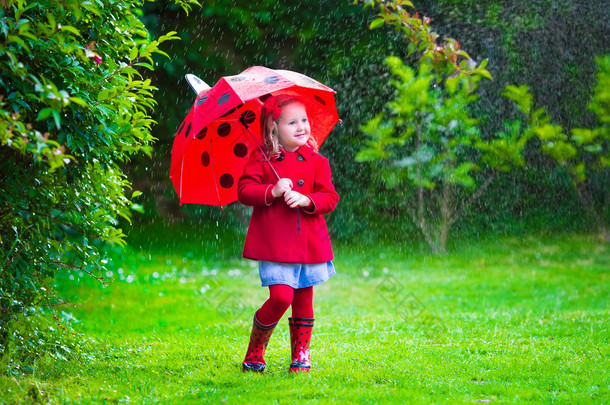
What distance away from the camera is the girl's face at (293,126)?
4.17 meters

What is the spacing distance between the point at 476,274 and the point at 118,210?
6246mm

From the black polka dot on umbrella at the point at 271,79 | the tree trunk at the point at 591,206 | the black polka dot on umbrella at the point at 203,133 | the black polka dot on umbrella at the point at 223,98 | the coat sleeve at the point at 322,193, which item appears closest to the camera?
the black polka dot on umbrella at the point at 223,98

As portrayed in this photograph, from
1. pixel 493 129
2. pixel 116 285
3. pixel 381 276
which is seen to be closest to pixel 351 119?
pixel 493 129

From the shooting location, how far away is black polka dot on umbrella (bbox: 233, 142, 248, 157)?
448cm

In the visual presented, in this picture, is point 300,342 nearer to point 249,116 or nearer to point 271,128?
point 271,128

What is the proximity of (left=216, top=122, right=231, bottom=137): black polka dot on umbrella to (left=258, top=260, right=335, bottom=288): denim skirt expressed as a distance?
0.82 meters

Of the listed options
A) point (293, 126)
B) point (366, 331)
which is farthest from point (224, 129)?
point (366, 331)

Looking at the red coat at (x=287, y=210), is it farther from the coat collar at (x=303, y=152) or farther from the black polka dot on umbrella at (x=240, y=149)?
the black polka dot on umbrella at (x=240, y=149)

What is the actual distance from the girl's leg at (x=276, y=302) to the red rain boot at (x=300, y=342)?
0.51ft

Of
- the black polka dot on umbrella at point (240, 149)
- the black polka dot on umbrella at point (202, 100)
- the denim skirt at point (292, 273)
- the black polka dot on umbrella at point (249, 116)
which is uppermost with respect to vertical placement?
the black polka dot on umbrella at point (202, 100)

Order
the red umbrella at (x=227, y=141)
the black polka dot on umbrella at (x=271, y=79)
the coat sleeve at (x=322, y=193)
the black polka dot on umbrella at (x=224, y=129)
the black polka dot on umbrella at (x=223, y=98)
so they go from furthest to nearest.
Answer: the black polka dot on umbrella at (x=224, y=129) < the red umbrella at (x=227, y=141) < the coat sleeve at (x=322, y=193) < the black polka dot on umbrella at (x=271, y=79) < the black polka dot on umbrella at (x=223, y=98)

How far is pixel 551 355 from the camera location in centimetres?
470

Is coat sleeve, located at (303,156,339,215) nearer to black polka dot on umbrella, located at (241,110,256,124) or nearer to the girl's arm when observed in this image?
the girl's arm

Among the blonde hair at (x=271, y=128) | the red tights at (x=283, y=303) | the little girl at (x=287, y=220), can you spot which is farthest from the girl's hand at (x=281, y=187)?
the red tights at (x=283, y=303)
